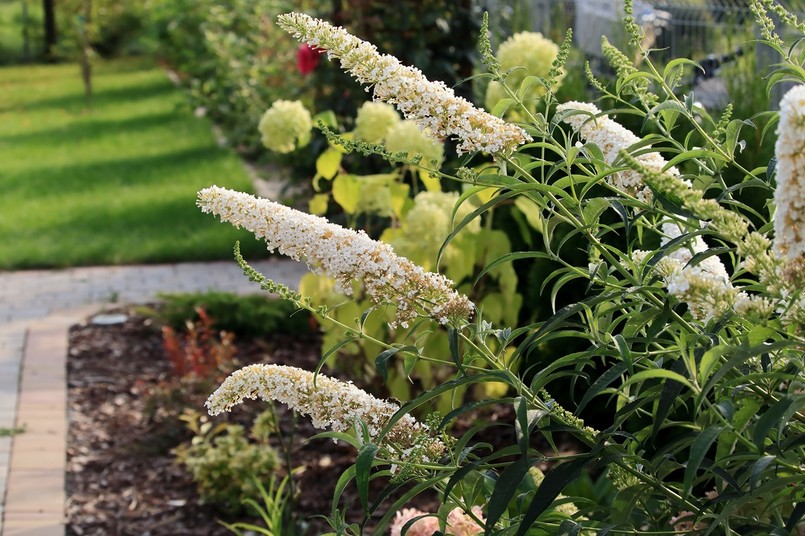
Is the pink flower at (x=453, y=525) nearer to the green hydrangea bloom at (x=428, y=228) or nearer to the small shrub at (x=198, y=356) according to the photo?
the green hydrangea bloom at (x=428, y=228)

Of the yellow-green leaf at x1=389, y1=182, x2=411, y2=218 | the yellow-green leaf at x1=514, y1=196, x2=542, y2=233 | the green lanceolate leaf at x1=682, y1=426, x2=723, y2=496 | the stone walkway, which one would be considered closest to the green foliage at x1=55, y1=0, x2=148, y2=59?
the stone walkway

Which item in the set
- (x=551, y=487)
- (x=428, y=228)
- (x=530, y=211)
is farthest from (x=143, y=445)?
(x=551, y=487)

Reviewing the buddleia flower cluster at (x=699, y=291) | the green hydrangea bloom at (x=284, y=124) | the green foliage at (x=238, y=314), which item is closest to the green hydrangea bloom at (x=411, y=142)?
the green hydrangea bloom at (x=284, y=124)

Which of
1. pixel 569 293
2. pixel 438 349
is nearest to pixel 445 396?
pixel 438 349

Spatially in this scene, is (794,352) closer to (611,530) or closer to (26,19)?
(611,530)

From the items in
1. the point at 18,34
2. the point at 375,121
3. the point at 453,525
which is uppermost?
the point at 375,121

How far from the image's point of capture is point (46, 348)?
213 inches

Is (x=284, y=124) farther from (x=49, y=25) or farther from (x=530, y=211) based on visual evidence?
(x=49, y=25)

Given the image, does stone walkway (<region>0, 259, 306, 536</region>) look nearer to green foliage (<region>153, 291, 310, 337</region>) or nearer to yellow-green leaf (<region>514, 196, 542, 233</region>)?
green foliage (<region>153, 291, 310, 337</region>)

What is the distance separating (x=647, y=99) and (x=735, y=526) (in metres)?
0.75

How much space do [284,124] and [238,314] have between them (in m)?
1.58

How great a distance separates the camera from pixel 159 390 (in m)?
4.61

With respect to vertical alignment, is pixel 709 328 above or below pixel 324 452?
above

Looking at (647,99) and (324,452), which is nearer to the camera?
(647,99)
